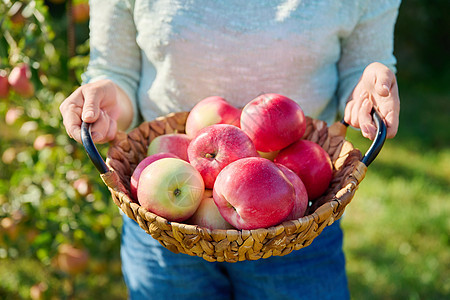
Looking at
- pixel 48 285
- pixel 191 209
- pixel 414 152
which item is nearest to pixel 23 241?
pixel 48 285

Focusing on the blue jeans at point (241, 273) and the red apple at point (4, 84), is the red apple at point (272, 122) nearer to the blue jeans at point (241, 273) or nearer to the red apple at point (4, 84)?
the blue jeans at point (241, 273)

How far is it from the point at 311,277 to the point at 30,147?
1350 mm

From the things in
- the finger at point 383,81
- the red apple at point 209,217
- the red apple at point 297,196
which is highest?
the finger at point 383,81

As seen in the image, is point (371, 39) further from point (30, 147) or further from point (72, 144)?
point (30, 147)

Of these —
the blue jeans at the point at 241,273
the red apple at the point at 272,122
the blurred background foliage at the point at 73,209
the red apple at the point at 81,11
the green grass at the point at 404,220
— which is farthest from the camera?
the green grass at the point at 404,220

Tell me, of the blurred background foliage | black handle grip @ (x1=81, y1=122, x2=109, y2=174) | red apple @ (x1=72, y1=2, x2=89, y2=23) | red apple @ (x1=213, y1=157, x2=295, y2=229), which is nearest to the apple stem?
red apple @ (x1=213, y1=157, x2=295, y2=229)

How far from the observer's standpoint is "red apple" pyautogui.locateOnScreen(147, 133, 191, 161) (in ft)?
3.58

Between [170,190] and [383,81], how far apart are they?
0.49 meters

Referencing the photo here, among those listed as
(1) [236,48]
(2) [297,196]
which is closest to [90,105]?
(1) [236,48]

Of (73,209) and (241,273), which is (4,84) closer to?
(73,209)

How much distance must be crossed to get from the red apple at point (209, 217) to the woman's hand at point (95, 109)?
10.4 inches

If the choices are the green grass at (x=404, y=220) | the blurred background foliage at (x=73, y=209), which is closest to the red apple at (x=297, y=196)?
the blurred background foliage at (x=73, y=209)

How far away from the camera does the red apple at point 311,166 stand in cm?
102

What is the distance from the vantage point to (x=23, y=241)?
1.84 metres
